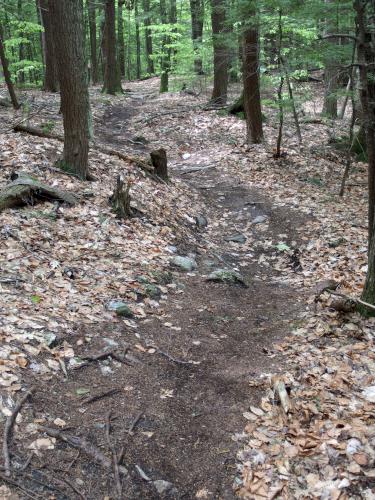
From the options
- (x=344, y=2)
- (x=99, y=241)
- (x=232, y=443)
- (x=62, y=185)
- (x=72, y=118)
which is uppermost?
(x=344, y=2)

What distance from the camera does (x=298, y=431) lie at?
146 inches

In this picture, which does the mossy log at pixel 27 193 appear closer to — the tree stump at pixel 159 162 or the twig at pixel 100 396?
the tree stump at pixel 159 162

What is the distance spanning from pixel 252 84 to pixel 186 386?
1011 centimetres

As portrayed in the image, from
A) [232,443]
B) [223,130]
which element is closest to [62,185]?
[232,443]

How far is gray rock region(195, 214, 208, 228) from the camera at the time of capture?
28.9 feet

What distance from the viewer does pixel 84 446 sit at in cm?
337

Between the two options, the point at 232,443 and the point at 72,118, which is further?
the point at 72,118

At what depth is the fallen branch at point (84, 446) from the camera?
3277mm

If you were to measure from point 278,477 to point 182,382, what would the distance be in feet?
4.31

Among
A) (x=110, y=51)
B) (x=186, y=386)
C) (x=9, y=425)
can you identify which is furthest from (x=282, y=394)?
(x=110, y=51)

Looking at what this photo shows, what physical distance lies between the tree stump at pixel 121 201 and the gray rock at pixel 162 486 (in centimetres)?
477

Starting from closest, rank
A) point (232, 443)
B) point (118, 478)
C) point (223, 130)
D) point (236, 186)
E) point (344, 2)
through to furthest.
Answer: point (118, 478) → point (232, 443) → point (344, 2) → point (236, 186) → point (223, 130)

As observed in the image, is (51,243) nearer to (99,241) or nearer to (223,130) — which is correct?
(99,241)

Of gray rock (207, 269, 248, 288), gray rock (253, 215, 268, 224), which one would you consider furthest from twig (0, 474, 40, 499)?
gray rock (253, 215, 268, 224)
